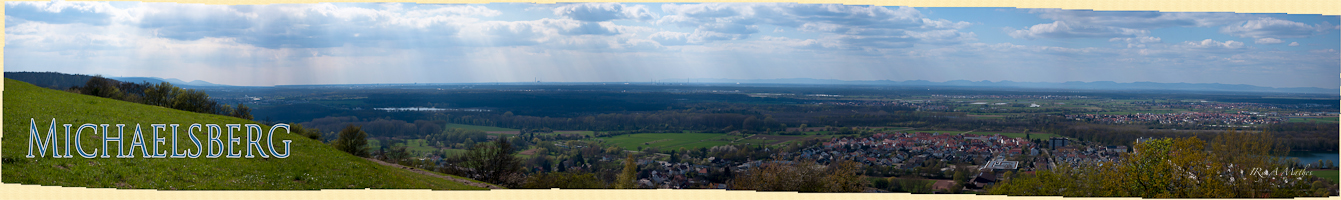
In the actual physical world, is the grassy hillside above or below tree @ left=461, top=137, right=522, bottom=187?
above

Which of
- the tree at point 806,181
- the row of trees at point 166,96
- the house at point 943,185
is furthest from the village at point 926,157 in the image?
the row of trees at point 166,96

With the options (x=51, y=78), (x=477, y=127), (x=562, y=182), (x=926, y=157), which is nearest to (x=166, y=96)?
(x=51, y=78)

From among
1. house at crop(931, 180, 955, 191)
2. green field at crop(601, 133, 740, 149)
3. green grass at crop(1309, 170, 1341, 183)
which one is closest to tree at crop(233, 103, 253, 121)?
green field at crop(601, 133, 740, 149)

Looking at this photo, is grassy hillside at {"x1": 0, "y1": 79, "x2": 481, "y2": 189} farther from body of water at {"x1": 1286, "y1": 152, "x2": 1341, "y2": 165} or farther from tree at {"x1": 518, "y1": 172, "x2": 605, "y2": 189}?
body of water at {"x1": 1286, "y1": 152, "x2": 1341, "y2": 165}

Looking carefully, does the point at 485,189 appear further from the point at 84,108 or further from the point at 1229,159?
the point at 1229,159

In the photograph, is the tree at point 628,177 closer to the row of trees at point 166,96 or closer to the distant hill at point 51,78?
the distant hill at point 51,78

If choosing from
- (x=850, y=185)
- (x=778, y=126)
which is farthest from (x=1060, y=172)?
(x=778, y=126)
